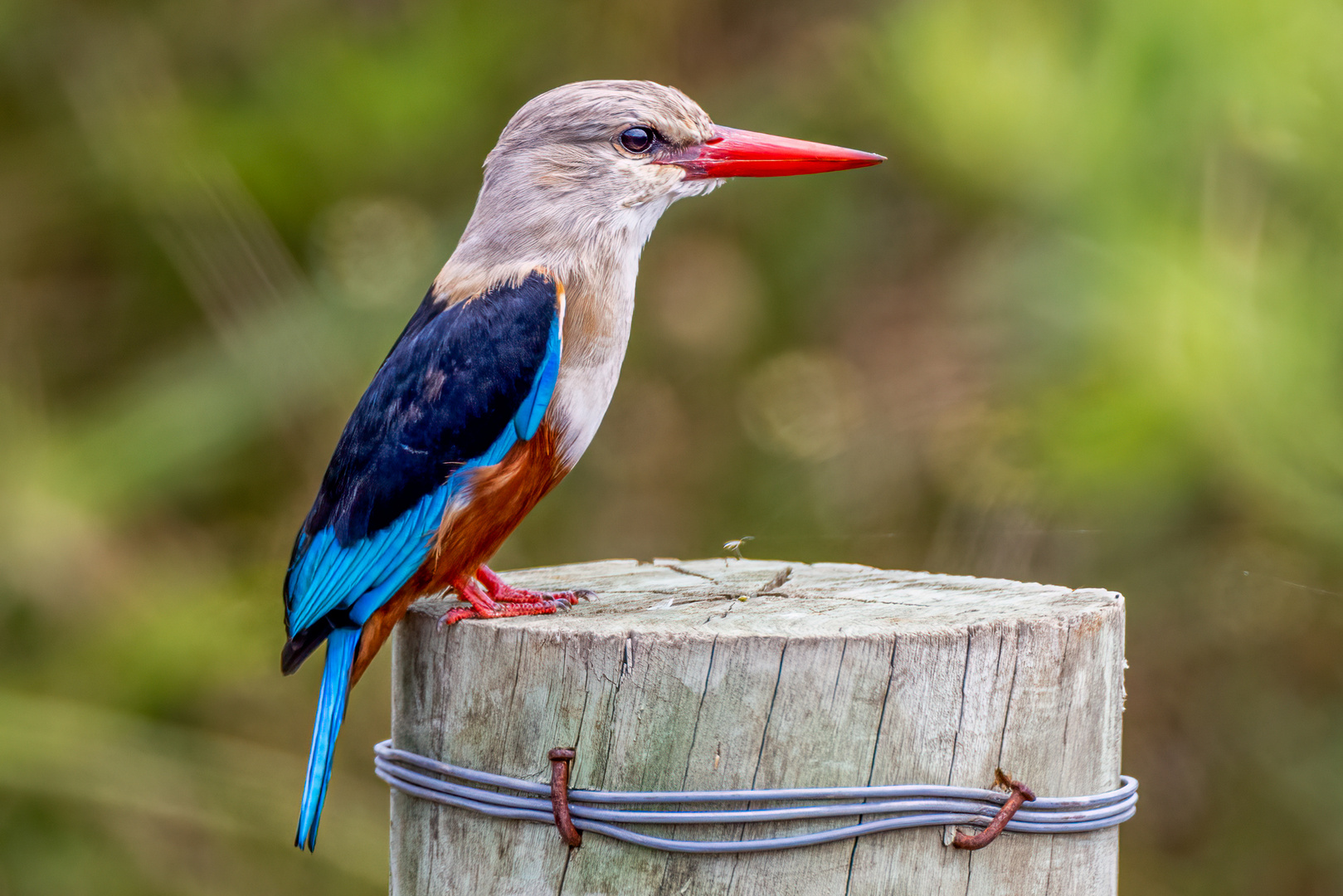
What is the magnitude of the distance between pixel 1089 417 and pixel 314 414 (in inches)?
125

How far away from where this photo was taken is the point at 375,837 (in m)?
Answer: 5.24

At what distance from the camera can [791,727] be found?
1.84 m

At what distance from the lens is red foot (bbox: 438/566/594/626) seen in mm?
2211

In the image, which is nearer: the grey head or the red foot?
the red foot

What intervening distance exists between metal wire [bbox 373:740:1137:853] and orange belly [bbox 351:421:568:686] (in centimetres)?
62

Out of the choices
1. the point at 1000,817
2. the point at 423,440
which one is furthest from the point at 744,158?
the point at 1000,817

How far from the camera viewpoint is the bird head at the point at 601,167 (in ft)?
9.05

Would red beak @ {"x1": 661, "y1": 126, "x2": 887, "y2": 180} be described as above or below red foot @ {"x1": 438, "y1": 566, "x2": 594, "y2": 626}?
above

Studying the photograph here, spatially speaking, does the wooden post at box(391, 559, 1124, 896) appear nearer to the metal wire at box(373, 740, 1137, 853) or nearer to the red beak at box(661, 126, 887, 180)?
the metal wire at box(373, 740, 1137, 853)

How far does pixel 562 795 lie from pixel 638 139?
1.49 meters

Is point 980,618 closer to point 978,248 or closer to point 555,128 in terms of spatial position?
point 555,128

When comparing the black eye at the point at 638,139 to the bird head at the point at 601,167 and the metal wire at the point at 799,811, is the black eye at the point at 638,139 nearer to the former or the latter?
the bird head at the point at 601,167

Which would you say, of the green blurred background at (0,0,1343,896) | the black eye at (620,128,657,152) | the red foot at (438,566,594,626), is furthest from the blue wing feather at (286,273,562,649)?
the green blurred background at (0,0,1343,896)

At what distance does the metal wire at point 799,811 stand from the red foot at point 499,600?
0.31 meters
